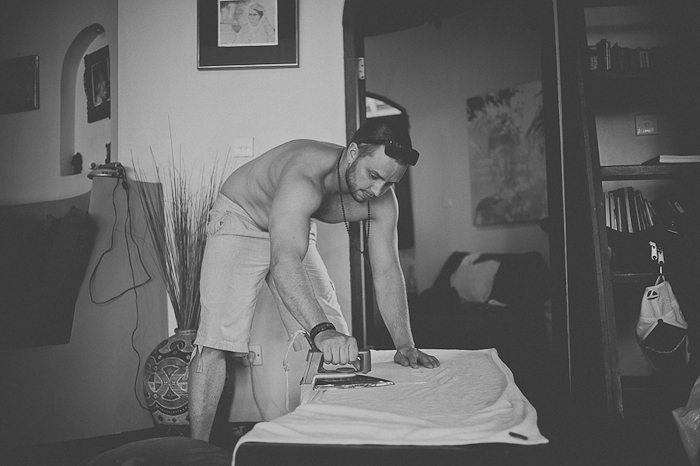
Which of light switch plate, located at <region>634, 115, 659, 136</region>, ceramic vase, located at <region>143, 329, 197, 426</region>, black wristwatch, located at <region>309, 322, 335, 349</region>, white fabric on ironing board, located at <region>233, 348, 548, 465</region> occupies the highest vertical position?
light switch plate, located at <region>634, 115, 659, 136</region>

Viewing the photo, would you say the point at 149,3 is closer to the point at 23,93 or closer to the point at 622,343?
the point at 23,93

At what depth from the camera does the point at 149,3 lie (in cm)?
325

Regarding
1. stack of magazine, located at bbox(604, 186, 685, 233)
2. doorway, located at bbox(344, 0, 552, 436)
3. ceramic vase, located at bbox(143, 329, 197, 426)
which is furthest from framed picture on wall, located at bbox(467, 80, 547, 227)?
ceramic vase, located at bbox(143, 329, 197, 426)

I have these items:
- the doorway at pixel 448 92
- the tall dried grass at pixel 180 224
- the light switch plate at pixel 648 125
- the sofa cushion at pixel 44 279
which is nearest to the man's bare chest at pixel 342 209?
the tall dried grass at pixel 180 224

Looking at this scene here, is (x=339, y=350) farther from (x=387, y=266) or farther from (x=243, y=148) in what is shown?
(x=243, y=148)

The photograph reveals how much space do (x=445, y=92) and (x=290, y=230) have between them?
453 cm

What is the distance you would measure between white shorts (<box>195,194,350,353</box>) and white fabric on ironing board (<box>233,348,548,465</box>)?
91 centimetres

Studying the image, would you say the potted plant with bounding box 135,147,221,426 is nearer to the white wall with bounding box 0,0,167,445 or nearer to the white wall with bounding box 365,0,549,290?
the white wall with bounding box 0,0,167,445

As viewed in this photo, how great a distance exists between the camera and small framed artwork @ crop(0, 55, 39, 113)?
3596 millimetres

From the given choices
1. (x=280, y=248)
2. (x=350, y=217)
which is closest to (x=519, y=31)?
(x=350, y=217)

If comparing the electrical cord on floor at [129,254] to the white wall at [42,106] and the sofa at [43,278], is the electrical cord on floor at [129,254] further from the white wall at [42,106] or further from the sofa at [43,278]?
the white wall at [42,106]

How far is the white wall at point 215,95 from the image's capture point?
3.16 meters

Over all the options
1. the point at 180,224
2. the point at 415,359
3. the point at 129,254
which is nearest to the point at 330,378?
the point at 415,359

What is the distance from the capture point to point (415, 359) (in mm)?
1863
